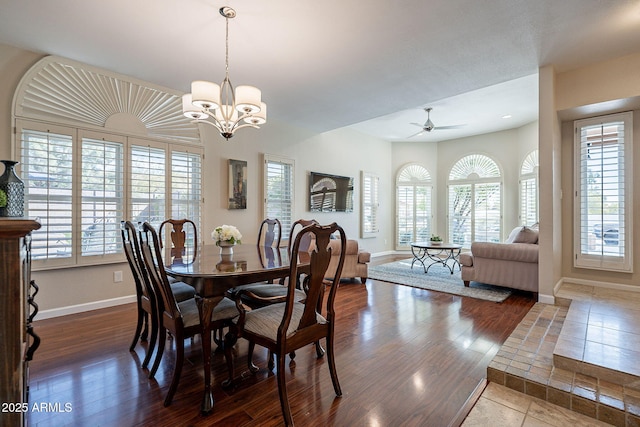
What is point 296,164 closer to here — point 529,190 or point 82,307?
Result: point 82,307

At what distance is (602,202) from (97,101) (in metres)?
6.34

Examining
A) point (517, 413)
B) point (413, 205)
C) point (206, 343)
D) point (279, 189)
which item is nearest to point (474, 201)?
point (413, 205)

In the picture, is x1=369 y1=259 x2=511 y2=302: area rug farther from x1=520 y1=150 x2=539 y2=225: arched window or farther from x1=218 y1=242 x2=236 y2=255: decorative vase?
x1=218 y1=242 x2=236 y2=255: decorative vase

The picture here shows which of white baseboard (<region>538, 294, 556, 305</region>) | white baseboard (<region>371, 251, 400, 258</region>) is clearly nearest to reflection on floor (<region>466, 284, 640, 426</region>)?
white baseboard (<region>538, 294, 556, 305</region>)

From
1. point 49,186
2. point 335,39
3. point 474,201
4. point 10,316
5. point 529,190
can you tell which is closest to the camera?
point 10,316

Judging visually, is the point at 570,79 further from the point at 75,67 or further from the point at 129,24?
the point at 75,67

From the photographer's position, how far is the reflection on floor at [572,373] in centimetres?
179

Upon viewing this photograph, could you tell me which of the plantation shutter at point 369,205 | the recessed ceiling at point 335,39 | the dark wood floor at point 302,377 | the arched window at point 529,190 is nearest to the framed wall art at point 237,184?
→ the recessed ceiling at point 335,39

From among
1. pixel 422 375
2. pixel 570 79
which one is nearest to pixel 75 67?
pixel 422 375

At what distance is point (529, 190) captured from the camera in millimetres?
6691

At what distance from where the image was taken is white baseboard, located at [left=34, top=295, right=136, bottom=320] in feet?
10.7

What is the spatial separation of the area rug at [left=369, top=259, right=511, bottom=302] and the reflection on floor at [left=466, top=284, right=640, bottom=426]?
1372mm

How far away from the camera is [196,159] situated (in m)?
4.43

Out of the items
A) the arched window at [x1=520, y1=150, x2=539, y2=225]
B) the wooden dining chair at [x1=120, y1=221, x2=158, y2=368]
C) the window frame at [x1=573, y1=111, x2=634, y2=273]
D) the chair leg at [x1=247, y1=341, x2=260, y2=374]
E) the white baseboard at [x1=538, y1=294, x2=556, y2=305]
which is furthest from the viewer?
the arched window at [x1=520, y1=150, x2=539, y2=225]
